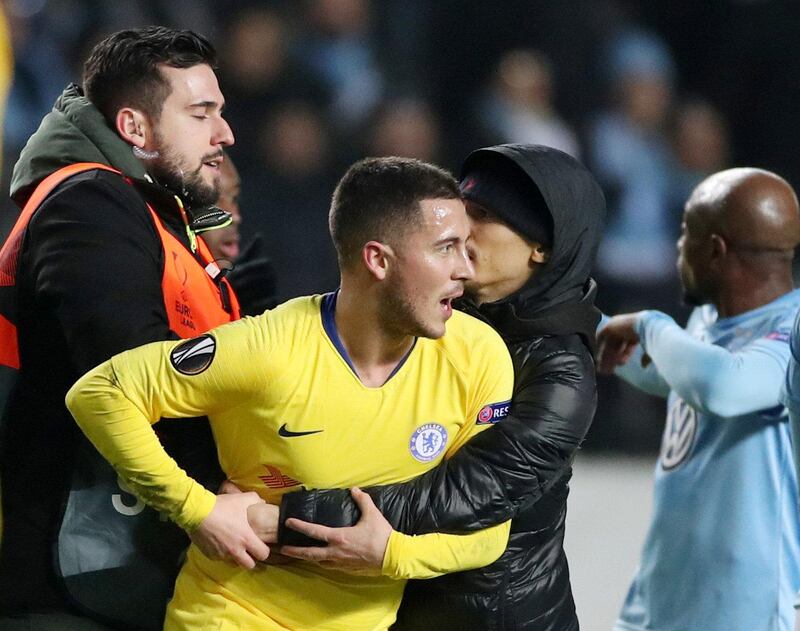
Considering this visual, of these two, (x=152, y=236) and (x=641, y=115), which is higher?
(x=641, y=115)

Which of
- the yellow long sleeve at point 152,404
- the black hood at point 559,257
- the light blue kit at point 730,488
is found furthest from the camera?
the light blue kit at point 730,488

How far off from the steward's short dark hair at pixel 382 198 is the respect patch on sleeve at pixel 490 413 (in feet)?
1.12

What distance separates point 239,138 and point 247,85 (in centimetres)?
32

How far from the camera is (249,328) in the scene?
7.00ft

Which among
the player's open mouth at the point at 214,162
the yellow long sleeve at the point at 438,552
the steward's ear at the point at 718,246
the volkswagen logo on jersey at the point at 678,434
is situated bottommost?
the yellow long sleeve at the point at 438,552

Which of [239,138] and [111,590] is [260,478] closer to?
[111,590]

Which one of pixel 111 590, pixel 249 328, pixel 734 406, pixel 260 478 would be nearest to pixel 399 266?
pixel 249 328

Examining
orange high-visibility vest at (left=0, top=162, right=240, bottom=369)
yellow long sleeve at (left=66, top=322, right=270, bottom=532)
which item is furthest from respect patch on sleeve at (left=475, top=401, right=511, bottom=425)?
orange high-visibility vest at (left=0, top=162, right=240, bottom=369)

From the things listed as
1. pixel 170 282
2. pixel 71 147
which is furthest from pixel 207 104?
pixel 170 282

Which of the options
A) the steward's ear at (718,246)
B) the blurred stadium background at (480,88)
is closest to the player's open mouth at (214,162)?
the steward's ear at (718,246)

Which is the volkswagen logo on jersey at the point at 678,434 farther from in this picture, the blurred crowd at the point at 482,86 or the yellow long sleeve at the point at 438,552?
the blurred crowd at the point at 482,86

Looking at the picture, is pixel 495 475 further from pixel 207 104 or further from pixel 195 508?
pixel 207 104

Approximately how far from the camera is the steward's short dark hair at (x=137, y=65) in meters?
2.57

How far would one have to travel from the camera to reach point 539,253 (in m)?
2.46
